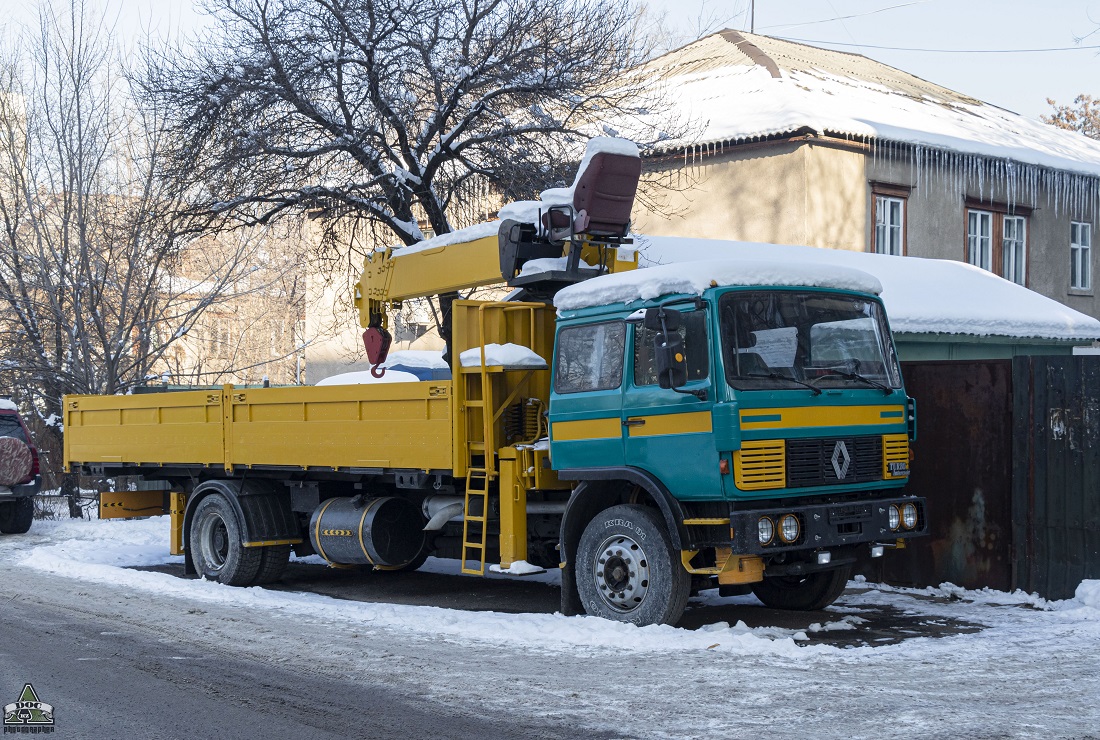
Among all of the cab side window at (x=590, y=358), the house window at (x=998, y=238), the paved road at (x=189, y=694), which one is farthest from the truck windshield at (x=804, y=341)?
the house window at (x=998, y=238)

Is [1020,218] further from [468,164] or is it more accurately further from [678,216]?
[468,164]

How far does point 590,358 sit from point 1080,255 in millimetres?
26459

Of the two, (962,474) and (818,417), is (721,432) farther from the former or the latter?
(962,474)

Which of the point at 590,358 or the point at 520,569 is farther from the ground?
the point at 590,358

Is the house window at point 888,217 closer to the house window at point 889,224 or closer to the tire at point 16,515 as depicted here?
the house window at point 889,224

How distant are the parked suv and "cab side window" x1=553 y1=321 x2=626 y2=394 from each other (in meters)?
10.9

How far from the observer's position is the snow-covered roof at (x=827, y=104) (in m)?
24.9

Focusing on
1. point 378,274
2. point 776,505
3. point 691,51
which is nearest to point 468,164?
point 378,274

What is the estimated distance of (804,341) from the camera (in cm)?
876

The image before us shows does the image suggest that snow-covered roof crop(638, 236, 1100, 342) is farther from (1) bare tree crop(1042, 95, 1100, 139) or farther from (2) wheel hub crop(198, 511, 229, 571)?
(1) bare tree crop(1042, 95, 1100, 139)

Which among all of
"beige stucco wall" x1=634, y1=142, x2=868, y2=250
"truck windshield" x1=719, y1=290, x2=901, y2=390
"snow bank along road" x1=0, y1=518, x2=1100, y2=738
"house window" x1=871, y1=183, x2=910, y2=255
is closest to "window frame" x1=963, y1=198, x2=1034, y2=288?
"house window" x1=871, y1=183, x2=910, y2=255

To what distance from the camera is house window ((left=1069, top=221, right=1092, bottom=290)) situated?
31367 mm

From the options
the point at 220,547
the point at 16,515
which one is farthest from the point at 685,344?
the point at 16,515

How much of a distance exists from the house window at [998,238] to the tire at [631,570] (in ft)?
71.6
